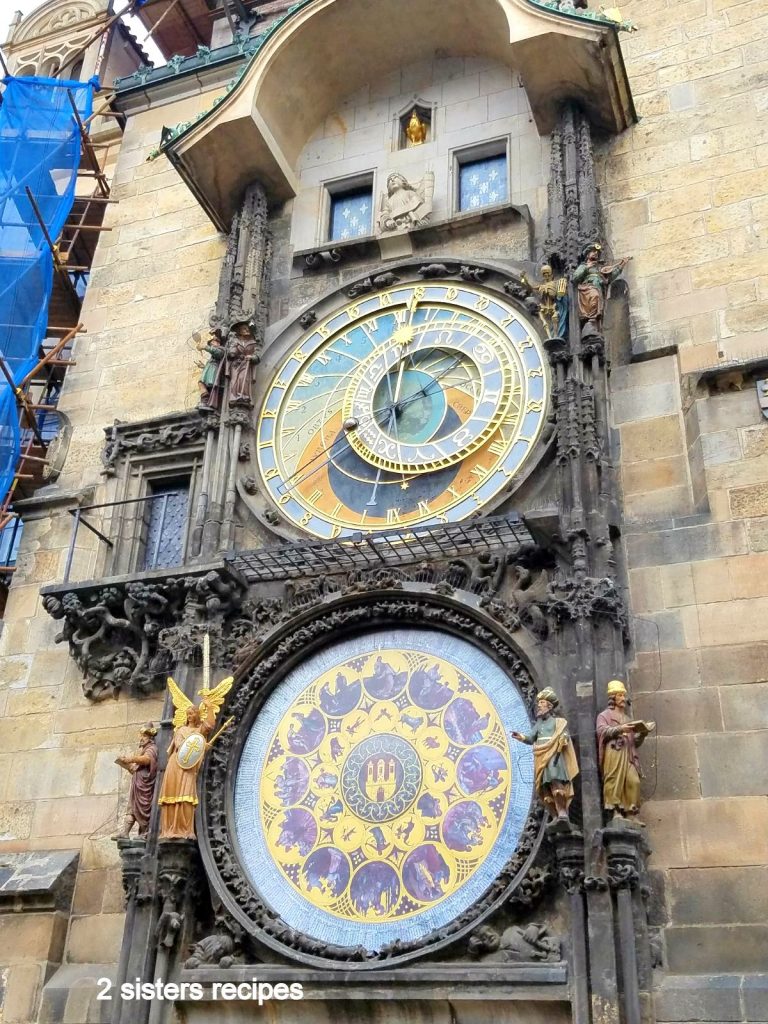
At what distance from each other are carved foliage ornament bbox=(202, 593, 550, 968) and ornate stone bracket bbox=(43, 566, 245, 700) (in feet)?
1.83

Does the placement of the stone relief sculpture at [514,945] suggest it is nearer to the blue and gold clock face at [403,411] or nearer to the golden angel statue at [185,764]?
the golden angel statue at [185,764]

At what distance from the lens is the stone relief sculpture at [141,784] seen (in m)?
8.11

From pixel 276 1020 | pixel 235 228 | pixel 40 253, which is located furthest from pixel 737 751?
pixel 40 253

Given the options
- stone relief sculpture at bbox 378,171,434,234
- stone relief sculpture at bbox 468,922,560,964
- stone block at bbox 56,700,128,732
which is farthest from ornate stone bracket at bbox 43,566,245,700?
stone relief sculpture at bbox 378,171,434,234

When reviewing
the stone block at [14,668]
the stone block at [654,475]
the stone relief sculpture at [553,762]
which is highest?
the stone block at [654,475]

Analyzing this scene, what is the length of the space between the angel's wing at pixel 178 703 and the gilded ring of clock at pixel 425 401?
2.47 meters

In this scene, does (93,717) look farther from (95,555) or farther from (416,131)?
(416,131)

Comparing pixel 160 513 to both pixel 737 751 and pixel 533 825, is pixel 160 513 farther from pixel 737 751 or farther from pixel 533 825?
pixel 737 751

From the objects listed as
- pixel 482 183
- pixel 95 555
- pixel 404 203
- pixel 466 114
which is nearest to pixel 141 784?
pixel 95 555

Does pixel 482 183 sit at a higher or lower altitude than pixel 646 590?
higher

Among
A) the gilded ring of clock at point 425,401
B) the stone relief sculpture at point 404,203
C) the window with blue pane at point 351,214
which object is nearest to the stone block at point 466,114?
the stone relief sculpture at point 404,203

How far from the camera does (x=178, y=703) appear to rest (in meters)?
8.32

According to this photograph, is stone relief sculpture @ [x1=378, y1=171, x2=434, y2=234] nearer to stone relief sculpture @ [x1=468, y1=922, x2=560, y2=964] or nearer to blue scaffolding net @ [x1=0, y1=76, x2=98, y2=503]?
blue scaffolding net @ [x1=0, y1=76, x2=98, y2=503]

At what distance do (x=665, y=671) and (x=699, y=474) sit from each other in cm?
158
